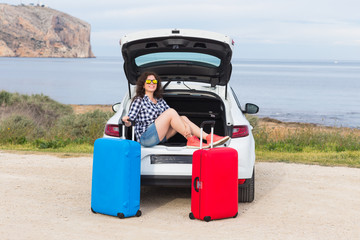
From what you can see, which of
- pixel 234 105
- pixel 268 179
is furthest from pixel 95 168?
pixel 268 179

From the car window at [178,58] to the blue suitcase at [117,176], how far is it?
1369mm

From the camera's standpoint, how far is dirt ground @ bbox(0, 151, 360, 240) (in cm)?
536

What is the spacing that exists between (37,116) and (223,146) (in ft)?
45.5

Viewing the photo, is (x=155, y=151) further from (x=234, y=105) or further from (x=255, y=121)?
(x=255, y=121)

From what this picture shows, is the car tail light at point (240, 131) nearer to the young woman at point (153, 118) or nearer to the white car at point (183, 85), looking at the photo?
the white car at point (183, 85)

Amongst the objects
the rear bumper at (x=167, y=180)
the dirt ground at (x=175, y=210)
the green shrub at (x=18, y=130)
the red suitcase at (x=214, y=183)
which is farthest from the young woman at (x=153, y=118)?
the green shrub at (x=18, y=130)

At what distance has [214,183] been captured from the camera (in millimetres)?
5691

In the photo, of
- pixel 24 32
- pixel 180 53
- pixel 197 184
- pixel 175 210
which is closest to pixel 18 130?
pixel 180 53

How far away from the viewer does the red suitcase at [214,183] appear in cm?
562

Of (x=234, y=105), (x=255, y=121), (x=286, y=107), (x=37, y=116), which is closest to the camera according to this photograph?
(x=234, y=105)

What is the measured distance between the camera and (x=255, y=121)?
698 inches

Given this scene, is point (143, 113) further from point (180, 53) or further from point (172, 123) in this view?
point (180, 53)

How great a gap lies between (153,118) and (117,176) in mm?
1110

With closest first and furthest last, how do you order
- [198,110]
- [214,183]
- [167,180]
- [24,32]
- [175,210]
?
[214,183] → [167,180] → [175,210] → [198,110] → [24,32]
